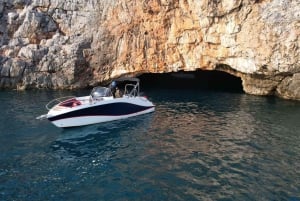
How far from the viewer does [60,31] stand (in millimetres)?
39938

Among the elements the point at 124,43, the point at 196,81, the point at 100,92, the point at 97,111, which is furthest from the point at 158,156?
the point at 196,81

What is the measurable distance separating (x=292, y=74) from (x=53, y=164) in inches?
975

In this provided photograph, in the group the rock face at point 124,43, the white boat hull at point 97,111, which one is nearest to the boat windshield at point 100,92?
the white boat hull at point 97,111

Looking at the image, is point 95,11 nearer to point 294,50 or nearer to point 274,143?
point 294,50

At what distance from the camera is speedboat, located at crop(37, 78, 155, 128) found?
77.0ft

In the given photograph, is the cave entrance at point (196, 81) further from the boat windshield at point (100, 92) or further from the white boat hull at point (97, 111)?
the boat windshield at point (100, 92)

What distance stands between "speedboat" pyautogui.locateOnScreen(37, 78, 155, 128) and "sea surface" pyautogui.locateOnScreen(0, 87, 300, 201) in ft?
2.19

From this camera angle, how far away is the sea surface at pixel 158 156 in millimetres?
14836

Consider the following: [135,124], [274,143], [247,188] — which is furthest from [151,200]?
[135,124]

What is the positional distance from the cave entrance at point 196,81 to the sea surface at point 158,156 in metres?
12.8

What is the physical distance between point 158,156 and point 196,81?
30.0 meters

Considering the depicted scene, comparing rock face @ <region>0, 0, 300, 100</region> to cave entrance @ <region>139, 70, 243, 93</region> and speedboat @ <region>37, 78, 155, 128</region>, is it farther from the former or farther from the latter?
speedboat @ <region>37, 78, 155, 128</region>

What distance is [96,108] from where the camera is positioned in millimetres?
24953

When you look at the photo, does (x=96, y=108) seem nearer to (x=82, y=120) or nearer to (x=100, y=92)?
(x=82, y=120)
